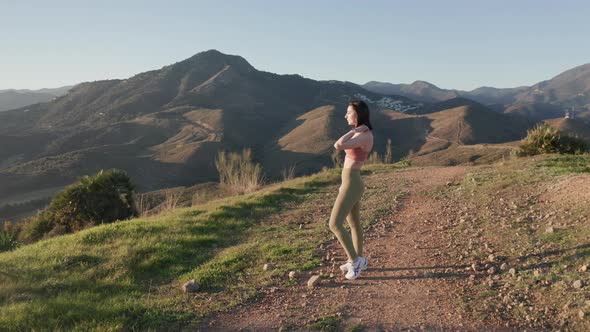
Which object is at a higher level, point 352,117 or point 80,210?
point 352,117

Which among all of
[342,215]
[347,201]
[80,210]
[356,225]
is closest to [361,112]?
[347,201]

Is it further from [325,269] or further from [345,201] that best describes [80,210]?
[345,201]

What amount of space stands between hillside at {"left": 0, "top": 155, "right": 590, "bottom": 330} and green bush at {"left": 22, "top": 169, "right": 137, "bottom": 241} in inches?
118

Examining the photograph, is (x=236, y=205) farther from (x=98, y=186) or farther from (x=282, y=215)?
(x=98, y=186)

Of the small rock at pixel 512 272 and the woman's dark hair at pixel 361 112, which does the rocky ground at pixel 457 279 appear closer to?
the small rock at pixel 512 272

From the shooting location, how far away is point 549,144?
12.4 meters

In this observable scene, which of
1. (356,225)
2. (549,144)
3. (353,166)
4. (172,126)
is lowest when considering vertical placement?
(356,225)

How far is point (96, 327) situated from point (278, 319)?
4.97ft

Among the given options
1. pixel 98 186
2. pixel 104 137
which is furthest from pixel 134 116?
pixel 98 186

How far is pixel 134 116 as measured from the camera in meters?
98.6

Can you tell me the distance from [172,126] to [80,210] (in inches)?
3090

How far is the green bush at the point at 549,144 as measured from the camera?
12.3 m

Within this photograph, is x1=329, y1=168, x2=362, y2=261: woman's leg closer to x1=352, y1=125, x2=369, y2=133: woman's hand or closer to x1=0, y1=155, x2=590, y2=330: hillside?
x1=352, y1=125, x2=369, y2=133: woman's hand

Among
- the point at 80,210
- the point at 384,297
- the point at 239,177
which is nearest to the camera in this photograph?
the point at 384,297
